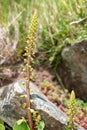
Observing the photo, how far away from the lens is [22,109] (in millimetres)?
2934

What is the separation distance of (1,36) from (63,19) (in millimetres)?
781

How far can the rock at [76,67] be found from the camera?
12.3 ft

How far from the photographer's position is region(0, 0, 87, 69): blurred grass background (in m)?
4.02

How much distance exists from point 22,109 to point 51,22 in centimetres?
174

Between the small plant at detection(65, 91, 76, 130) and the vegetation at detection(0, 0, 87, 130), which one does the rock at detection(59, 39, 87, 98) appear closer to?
the vegetation at detection(0, 0, 87, 130)

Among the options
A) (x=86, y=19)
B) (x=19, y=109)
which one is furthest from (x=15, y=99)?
(x=86, y=19)

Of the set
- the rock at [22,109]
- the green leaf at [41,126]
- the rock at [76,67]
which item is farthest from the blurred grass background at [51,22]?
the green leaf at [41,126]

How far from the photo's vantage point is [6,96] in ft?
10.2

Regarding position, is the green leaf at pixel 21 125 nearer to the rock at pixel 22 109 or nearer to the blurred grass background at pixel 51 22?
the rock at pixel 22 109

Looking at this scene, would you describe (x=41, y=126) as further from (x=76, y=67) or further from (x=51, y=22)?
(x=51, y=22)

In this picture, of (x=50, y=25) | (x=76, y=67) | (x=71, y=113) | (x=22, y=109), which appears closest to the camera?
(x=71, y=113)

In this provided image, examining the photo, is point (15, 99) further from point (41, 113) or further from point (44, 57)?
point (44, 57)

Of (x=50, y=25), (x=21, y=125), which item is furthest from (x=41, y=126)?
(x=50, y=25)

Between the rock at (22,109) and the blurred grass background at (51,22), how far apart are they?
1049mm
